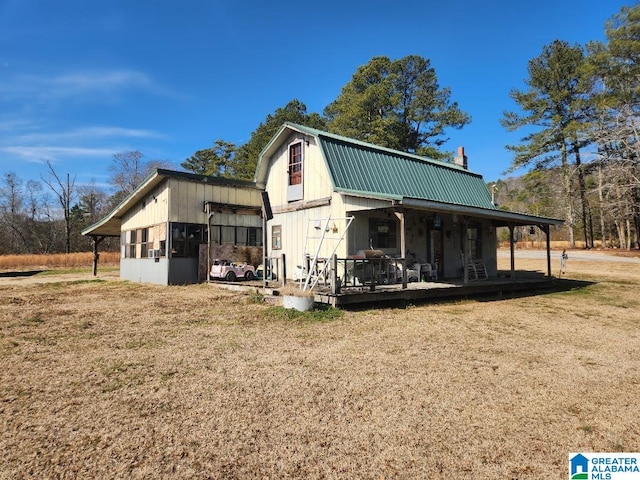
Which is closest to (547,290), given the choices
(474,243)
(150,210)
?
(474,243)

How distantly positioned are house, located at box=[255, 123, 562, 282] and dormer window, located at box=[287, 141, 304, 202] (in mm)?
37

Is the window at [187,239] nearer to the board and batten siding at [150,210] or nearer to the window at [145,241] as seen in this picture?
the board and batten siding at [150,210]

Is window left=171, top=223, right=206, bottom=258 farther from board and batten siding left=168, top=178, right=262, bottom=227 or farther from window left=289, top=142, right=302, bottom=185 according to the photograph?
window left=289, top=142, right=302, bottom=185

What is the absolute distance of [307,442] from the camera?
3.38 metres

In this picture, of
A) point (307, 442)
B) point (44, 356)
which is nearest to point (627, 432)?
point (307, 442)

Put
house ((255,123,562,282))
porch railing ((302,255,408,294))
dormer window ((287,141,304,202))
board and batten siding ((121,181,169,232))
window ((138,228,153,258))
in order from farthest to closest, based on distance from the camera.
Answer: window ((138,228,153,258)) < board and batten siding ((121,181,169,232)) < dormer window ((287,141,304,202)) < house ((255,123,562,282)) < porch railing ((302,255,408,294))

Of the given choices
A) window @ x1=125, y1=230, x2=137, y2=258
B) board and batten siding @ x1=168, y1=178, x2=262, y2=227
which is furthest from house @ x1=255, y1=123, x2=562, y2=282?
window @ x1=125, y1=230, x2=137, y2=258

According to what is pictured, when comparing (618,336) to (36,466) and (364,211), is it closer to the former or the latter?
(364,211)

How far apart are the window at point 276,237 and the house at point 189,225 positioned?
280cm

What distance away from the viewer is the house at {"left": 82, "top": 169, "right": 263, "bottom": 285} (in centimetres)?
1686

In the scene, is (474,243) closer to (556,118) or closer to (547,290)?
(547,290)

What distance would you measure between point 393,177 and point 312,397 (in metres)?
11.4

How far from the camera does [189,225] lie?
1727 cm

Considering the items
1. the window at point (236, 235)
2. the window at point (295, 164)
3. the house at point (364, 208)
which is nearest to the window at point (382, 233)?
the house at point (364, 208)
